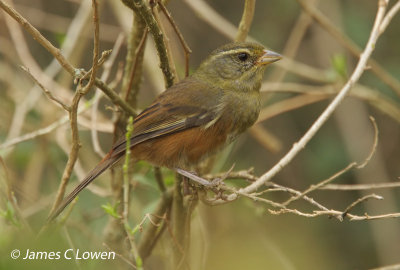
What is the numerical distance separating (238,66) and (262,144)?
204 cm

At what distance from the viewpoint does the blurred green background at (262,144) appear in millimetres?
4613

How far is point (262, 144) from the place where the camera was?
6.12 meters

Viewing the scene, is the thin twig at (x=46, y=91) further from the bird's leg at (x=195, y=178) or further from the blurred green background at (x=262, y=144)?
the blurred green background at (x=262, y=144)

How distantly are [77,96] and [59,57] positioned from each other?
0.76 ft

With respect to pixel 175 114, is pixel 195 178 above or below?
below

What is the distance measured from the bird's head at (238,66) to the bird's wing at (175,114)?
0.26m

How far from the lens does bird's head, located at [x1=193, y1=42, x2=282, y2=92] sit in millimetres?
4105

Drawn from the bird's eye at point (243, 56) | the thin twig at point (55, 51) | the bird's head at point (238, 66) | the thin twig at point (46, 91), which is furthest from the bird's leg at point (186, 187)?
the bird's eye at point (243, 56)

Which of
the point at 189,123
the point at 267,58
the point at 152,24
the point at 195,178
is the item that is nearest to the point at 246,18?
the point at 267,58

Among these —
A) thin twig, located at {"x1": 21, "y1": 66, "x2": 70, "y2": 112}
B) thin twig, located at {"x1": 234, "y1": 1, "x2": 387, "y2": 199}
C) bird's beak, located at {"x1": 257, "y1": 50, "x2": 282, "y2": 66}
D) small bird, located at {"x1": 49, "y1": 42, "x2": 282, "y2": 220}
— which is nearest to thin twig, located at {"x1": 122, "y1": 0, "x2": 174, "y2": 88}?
small bird, located at {"x1": 49, "y1": 42, "x2": 282, "y2": 220}

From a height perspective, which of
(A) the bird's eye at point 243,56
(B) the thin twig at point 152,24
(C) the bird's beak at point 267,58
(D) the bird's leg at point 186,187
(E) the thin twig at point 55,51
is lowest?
(D) the bird's leg at point 186,187

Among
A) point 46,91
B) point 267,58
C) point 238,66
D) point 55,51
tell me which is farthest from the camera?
point 238,66

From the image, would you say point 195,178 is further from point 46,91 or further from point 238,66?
point 46,91

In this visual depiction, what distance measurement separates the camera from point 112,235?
12.9ft
